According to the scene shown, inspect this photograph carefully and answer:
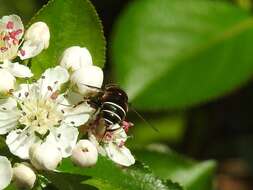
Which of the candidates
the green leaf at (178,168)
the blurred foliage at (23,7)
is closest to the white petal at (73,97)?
the green leaf at (178,168)

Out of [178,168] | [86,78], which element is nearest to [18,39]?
[86,78]

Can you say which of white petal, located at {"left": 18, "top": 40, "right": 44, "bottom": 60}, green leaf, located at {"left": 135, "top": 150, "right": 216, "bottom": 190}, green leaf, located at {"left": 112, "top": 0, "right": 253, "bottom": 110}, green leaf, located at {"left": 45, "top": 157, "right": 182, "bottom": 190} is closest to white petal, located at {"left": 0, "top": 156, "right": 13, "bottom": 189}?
green leaf, located at {"left": 45, "top": 157, "right": 182, "bottom": 190}

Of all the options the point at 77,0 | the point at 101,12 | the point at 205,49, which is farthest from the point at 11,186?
the point at 101,12

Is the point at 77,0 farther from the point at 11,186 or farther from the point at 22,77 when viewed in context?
the point at 11,186

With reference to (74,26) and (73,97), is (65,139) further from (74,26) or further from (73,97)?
(74,26)

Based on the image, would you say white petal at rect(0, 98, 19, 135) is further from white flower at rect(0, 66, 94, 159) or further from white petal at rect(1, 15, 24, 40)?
white petal at rect(1, 15, 24, 40)

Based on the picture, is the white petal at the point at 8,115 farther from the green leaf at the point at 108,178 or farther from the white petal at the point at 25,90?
the green leaf at the point at 108,178
